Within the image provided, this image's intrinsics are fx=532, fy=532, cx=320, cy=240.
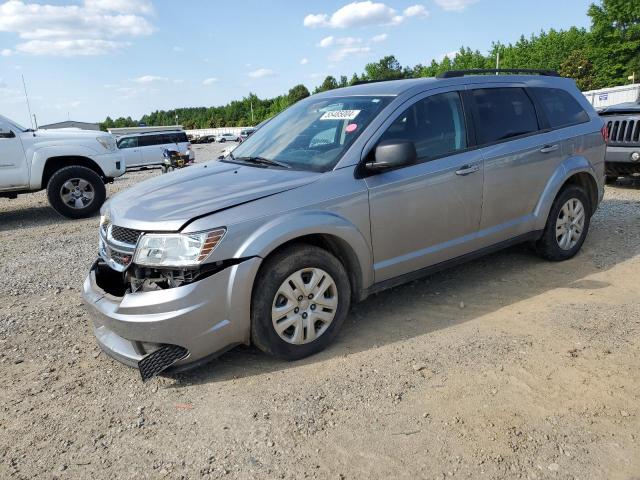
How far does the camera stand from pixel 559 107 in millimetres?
5094

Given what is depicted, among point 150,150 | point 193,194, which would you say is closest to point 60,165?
point 193,194

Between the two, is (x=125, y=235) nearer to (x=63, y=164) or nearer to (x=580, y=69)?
(x=63, y=164)

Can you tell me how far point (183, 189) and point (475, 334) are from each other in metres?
2.25

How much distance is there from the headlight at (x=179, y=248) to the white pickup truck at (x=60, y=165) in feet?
21.6

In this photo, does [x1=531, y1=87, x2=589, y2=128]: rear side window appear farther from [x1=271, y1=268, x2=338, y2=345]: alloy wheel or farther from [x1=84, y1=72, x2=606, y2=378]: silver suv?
[x1=271, y1=268, x2=338, y2=345]: alloy wheel

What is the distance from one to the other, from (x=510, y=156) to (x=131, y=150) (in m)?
21.4

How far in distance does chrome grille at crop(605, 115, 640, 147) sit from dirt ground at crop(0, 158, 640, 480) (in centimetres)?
451

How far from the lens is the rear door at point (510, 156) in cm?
436

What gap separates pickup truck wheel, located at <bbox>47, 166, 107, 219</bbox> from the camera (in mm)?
8713

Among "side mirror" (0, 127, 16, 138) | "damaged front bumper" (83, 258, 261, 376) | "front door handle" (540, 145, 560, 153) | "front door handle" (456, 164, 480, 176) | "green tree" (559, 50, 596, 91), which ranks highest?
"green tree" (559, 50, 596, 91)

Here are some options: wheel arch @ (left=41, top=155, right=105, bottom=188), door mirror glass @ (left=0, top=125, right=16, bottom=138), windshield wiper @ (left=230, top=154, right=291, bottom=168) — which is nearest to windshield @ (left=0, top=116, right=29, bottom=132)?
door mirror glass @ (left=0, top=125, right=16, bottom=138)

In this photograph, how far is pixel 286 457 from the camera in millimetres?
2564

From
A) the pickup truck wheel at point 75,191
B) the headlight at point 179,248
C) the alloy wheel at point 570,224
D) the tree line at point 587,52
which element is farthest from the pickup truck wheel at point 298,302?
the tree line at point 587,52

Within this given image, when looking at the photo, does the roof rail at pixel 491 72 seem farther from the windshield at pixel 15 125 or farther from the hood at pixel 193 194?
the windshield at pixel 15 125
